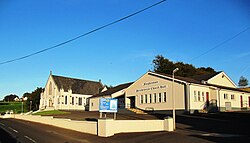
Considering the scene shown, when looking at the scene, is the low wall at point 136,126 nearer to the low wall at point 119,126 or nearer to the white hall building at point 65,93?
the low wall at point 119,126

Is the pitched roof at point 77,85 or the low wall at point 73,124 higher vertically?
the pitched roof at point 77,85

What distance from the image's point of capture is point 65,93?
213 feet

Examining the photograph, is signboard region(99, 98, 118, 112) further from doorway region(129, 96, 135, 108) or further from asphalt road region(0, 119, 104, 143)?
doorway region(129, 96, 135, 108)

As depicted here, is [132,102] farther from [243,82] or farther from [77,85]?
[243,82]

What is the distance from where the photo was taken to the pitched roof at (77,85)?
218 feet

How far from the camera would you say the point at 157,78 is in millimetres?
41531

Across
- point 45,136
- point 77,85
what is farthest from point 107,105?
point 77,85

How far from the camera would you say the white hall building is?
6438 cm

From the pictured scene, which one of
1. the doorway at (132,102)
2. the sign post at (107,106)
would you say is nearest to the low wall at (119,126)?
the sign post at (107,106)

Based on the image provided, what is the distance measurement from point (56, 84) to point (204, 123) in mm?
46130

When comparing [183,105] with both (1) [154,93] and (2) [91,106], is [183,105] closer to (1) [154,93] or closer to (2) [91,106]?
(1) [154,93]

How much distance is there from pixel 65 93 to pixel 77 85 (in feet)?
18.3

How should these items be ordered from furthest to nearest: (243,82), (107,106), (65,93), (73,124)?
(243,82) → (65,93) → (73,124) → (107,106)

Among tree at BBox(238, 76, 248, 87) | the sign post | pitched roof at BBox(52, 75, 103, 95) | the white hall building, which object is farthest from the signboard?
tree at BBox(238, 76, 248, 87)
